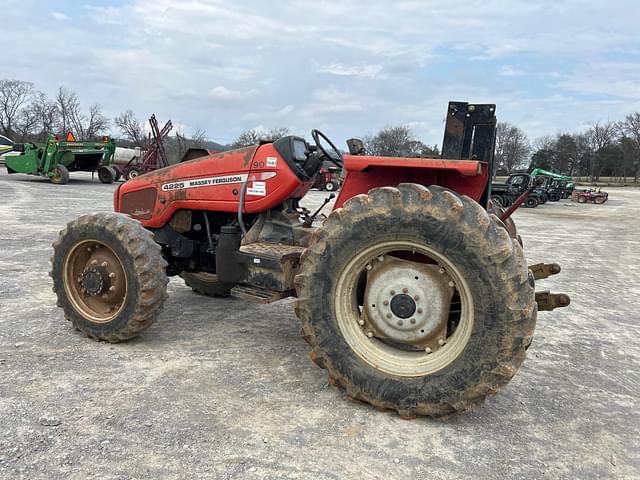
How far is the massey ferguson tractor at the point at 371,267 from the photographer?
2979 mm

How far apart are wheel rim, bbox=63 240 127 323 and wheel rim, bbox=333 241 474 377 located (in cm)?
189

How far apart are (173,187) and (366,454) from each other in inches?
118

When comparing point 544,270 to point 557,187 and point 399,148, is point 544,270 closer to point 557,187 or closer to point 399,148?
point 399,148

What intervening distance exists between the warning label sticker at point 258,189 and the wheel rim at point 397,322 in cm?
129

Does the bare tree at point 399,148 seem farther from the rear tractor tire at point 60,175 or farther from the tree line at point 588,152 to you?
the tree line at point 588,152

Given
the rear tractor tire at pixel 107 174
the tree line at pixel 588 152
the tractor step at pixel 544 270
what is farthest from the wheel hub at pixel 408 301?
the tree line at pixel 588 152

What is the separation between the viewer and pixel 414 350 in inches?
135

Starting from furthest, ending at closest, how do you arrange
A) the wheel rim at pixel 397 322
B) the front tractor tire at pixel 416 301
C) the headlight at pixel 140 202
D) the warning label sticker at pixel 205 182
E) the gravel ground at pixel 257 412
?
the headlight at pixel 140 202, the warning label sticker at pixel 205 182, the wheel rim at pixel 397 322, the front tractor tire at pixel 416 301, the gravel ground at pixel 257 412

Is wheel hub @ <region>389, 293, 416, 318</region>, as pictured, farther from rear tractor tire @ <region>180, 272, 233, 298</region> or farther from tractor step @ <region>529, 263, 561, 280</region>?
rear tractor tire @ <region>180, 272, 233, 298</region>

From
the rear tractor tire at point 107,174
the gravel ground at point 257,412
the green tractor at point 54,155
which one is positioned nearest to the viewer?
the gravel ground at point 257,412

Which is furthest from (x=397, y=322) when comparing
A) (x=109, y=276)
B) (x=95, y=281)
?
(x=95, y=281)

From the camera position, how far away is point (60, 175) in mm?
22781

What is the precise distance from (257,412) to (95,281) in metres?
1.94

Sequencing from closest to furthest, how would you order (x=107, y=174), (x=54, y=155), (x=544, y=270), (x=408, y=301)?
(x=408, y=301), (x=544, y=270), (x=54, y=155), (x=107, y=174)
